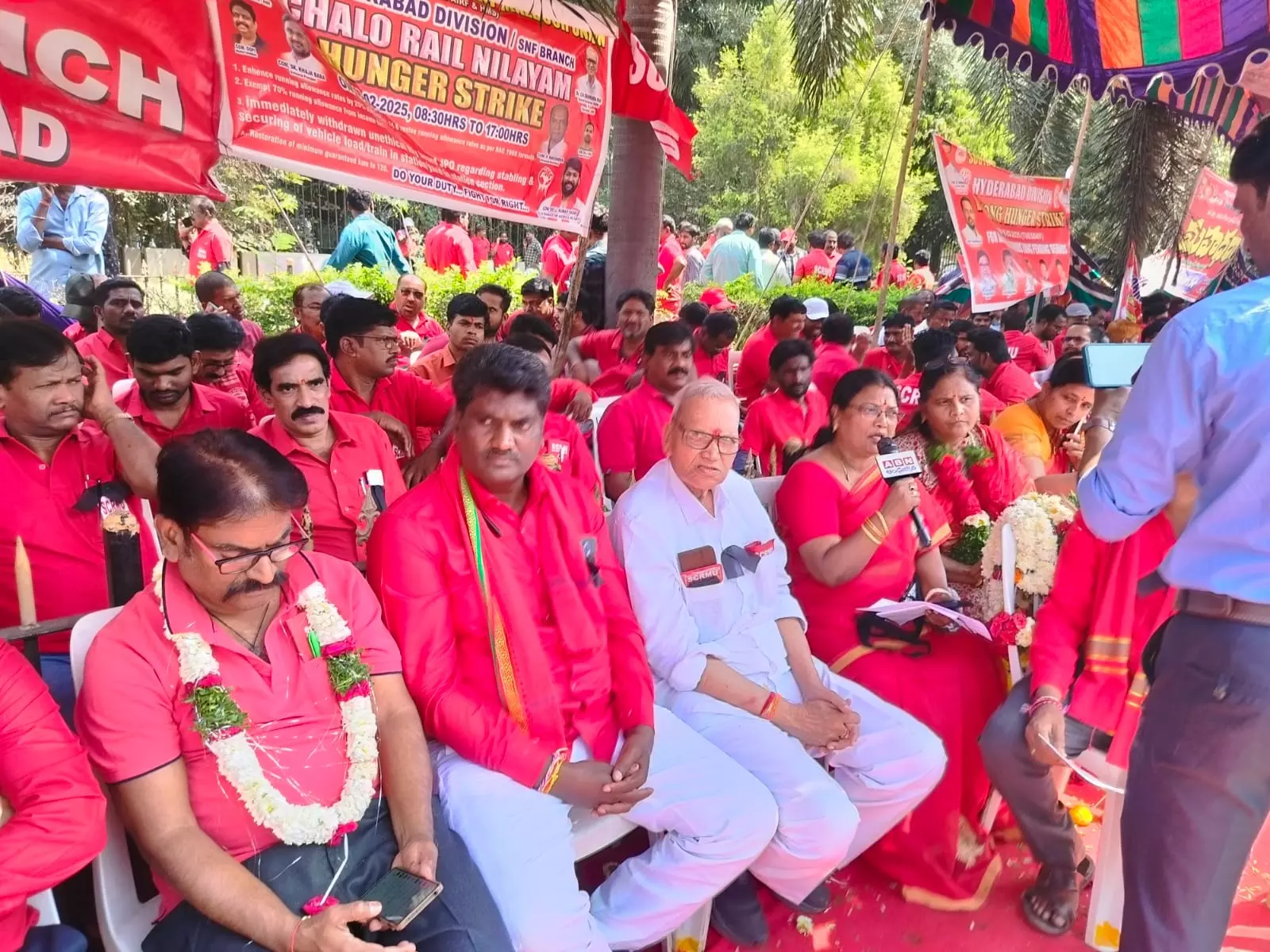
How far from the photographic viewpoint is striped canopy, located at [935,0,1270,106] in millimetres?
5543

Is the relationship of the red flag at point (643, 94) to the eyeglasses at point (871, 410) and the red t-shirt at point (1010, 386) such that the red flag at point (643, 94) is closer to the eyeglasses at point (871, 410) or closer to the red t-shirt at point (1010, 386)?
the red t-shirt at point (1010, 386)

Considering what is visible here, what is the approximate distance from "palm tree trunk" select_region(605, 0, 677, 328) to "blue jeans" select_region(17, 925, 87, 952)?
18.3 feet

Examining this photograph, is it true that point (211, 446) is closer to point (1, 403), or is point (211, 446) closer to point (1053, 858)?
point (1, 403)

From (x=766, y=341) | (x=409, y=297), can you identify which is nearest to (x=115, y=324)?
(x=409, y=297)

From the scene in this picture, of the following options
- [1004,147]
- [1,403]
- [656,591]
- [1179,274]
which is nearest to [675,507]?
[656,591]

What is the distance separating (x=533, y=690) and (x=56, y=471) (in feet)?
5.62

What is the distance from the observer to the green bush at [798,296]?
1204cm

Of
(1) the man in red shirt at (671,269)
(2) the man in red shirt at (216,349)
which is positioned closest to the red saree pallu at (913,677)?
(2) the man in red shirt at (216,349)

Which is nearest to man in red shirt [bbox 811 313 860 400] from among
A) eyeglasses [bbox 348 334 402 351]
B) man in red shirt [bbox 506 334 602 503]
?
man in red shirt [bbox 506 334 602 503]

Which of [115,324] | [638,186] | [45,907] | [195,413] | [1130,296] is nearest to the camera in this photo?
[45,907]

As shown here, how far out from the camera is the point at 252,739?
203 cm

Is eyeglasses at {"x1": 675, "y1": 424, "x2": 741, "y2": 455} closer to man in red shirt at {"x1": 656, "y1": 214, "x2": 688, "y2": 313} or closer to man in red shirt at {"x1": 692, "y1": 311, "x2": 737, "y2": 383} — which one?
man in red shirt at {"x1": 692, "y1": 311, "x2": 737, "y2": 383}

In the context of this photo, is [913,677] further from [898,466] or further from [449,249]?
[449,249]

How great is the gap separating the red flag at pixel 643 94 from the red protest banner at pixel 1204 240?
21.4 feet
